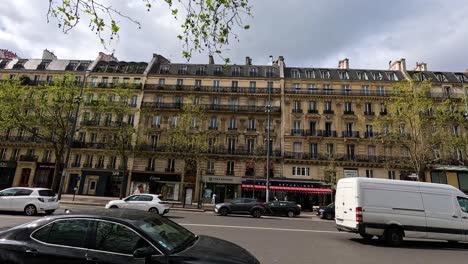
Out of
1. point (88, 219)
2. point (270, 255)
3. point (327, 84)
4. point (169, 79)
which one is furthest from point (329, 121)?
point (88, 219)

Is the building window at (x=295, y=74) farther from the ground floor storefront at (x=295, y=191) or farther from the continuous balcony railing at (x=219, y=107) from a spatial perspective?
the ground floor storefront at (x=295, y=191)

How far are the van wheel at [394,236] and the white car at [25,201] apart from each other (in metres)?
16.3

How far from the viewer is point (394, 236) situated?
32.7ft

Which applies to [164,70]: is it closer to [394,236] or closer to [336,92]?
[336,92]

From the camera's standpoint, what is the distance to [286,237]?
10484 millimetres

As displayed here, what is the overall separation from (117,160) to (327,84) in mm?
30527

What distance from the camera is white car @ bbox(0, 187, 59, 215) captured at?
13.8 m

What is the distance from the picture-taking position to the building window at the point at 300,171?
1339 inches

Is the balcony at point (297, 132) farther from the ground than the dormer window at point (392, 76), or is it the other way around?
the dormer window at point (392, 76)

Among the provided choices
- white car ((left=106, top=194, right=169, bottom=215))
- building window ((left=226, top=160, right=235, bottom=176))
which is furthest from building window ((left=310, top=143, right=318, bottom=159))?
white car ((left=106, top=194, right=169, bottom=215))

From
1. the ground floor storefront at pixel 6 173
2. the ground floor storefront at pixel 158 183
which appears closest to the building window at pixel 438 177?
the ground floor storefront at pixel 158 183

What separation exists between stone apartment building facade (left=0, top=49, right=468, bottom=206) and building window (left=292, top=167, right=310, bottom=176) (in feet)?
0.57

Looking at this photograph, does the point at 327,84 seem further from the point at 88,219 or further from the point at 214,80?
the point at 88,219

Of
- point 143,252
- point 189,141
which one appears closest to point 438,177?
point 189,141
